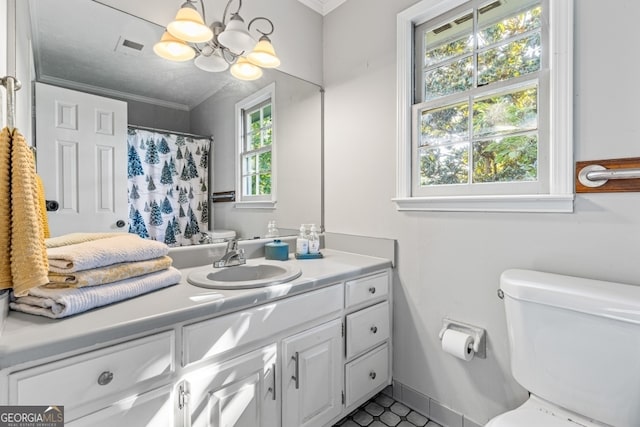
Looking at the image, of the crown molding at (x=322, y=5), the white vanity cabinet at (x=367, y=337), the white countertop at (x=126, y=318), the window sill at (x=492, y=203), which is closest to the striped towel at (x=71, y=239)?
the white countertop at (x=126, y=318)

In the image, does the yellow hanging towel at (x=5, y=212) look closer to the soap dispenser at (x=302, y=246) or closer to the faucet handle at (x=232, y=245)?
the faucet handle at (x=232, y=245)

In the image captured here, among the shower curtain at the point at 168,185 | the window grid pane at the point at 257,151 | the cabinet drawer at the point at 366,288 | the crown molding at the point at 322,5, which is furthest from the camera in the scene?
the crown molding at the point at 322,5

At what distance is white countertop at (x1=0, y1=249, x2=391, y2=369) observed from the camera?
2.34ft

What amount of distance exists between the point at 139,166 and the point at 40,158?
318mm

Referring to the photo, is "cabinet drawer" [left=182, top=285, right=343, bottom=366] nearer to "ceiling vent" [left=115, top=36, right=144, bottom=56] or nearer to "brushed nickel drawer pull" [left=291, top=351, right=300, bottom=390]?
"brushed nickel drawer pull" [left=291, top=351, right=300, bottom=390]

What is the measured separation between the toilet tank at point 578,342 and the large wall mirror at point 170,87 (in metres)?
1.25

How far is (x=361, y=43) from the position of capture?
1.82 m

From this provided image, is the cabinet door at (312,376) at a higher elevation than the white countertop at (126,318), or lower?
lower

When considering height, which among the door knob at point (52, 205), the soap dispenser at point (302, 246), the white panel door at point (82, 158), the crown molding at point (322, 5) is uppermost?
the crown molding at point (322, 5)

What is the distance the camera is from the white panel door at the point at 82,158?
3.61 ft

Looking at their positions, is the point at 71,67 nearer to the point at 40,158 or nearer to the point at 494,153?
the point at 40,158

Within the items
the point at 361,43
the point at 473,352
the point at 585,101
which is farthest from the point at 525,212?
the point at 361,43

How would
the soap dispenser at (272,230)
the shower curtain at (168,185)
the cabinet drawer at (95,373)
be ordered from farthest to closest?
the soap dispenser at (272,230) < the shower curtain at (168,185) < the cabinet drawer at (95,373)

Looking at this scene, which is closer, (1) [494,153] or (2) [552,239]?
(2) [552,239]
